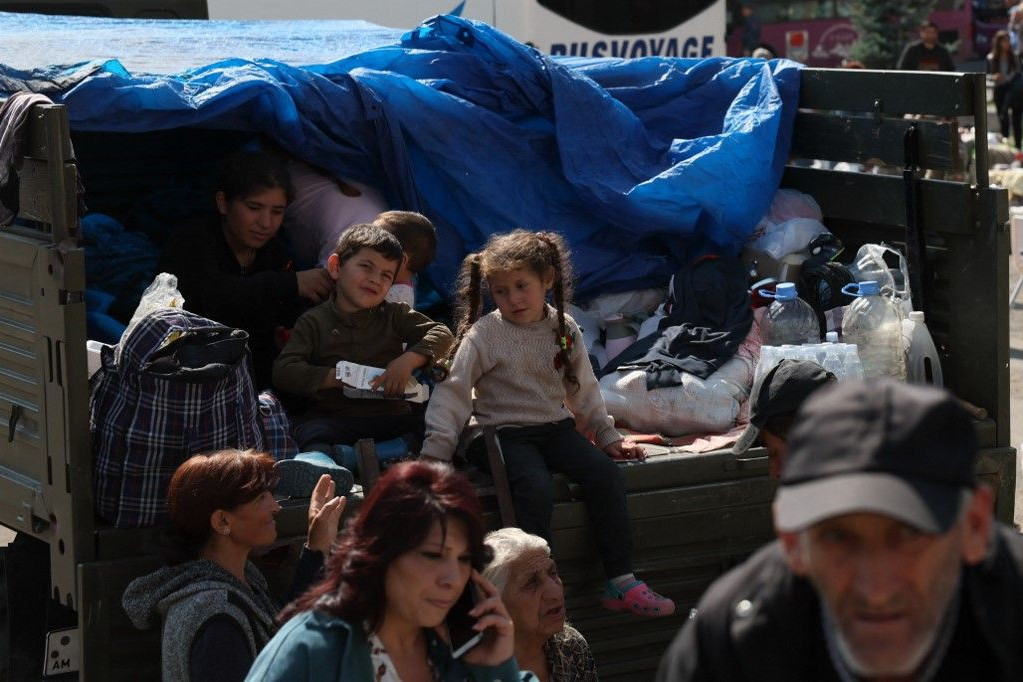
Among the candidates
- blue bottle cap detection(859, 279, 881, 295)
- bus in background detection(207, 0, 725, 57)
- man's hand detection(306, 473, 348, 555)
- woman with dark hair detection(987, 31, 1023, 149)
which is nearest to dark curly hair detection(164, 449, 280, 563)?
man's hand detection(306, 473, 348, 555)

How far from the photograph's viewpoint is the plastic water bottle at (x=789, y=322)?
551 cm

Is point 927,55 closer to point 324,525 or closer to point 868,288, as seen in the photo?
point 868,288

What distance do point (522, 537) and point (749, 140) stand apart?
2.80 meters

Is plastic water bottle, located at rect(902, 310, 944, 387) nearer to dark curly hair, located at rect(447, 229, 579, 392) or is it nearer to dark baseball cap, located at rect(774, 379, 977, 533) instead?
dark curly hair, located at rect(447, 229, 579, 392)

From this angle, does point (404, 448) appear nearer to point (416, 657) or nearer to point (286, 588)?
point (286, 588)

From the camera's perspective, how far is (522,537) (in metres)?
3.76

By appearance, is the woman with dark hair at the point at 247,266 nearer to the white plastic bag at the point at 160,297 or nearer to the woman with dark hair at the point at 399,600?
the white plastic bag at the point at 160,297

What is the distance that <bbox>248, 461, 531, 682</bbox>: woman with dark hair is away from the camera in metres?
2.55

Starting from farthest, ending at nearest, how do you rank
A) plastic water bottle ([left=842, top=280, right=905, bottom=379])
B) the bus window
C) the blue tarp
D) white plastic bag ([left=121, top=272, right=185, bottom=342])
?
the bus window, the blue tarp, plastic water bottle ([left=842, top=280, right=905, bottom=379]), white plastic bag ([left=121, top=272, right=185, bottom=342])

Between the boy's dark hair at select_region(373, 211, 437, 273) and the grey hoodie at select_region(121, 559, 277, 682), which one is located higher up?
the boy's dark hair at select_region(373, 211, 437, 273)

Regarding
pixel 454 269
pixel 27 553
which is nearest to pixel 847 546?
pixel 27 553

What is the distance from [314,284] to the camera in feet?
17.0

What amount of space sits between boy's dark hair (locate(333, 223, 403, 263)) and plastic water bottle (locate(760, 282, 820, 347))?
1.49 m

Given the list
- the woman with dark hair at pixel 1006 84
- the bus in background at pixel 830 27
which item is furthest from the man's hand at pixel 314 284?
the bus in background at pixel 830 27
